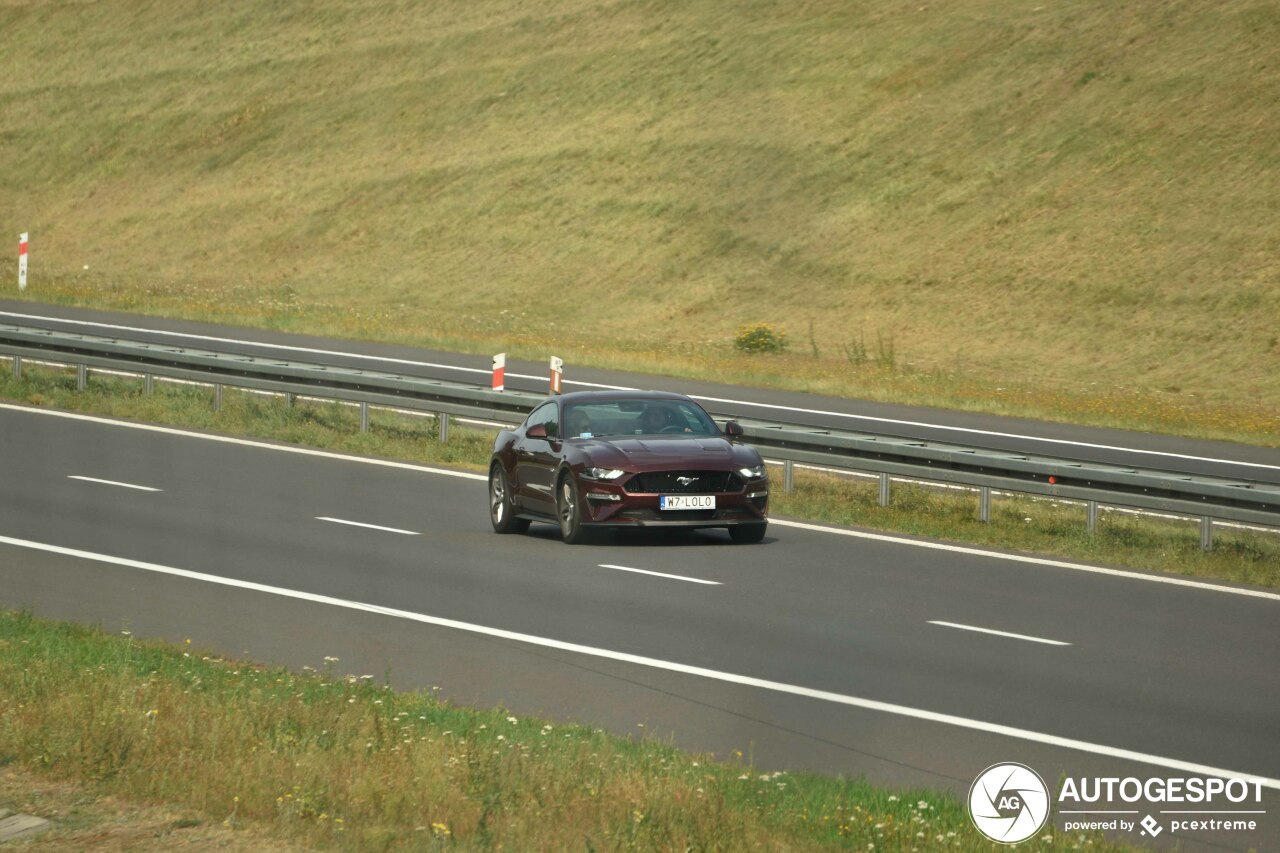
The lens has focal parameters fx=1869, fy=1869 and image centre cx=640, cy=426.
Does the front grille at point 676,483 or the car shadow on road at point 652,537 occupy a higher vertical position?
the front grille at point 676,483

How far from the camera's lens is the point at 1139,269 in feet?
160

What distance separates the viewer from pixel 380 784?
769 cm

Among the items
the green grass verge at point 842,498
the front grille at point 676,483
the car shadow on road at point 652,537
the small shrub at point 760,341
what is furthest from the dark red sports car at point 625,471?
the small shrub at point 760,341

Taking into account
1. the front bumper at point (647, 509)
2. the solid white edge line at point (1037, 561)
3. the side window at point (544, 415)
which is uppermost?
the side window at point (544, 415)

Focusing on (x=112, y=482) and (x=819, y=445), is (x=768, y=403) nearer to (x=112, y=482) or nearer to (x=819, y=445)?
(x=819, y=445)

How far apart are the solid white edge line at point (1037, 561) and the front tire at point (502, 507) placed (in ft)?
9.91

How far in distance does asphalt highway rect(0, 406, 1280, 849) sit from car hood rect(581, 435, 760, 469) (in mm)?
899

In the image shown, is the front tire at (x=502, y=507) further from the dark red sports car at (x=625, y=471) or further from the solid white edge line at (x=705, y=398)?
the solid white edge line at (x=705, y=398)

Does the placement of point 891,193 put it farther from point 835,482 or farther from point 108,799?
point 108,799

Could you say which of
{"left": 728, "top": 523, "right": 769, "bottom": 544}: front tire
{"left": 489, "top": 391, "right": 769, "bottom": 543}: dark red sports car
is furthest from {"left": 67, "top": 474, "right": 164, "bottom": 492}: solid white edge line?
{"left": 728, "top": 523, "right": 769, "bottom": 544}: front tire

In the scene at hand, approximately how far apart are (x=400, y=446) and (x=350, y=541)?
28.8ft

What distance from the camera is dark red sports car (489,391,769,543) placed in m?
17.9

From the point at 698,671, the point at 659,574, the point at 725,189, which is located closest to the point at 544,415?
the point at 659,574

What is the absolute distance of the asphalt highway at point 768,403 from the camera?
2811cm
